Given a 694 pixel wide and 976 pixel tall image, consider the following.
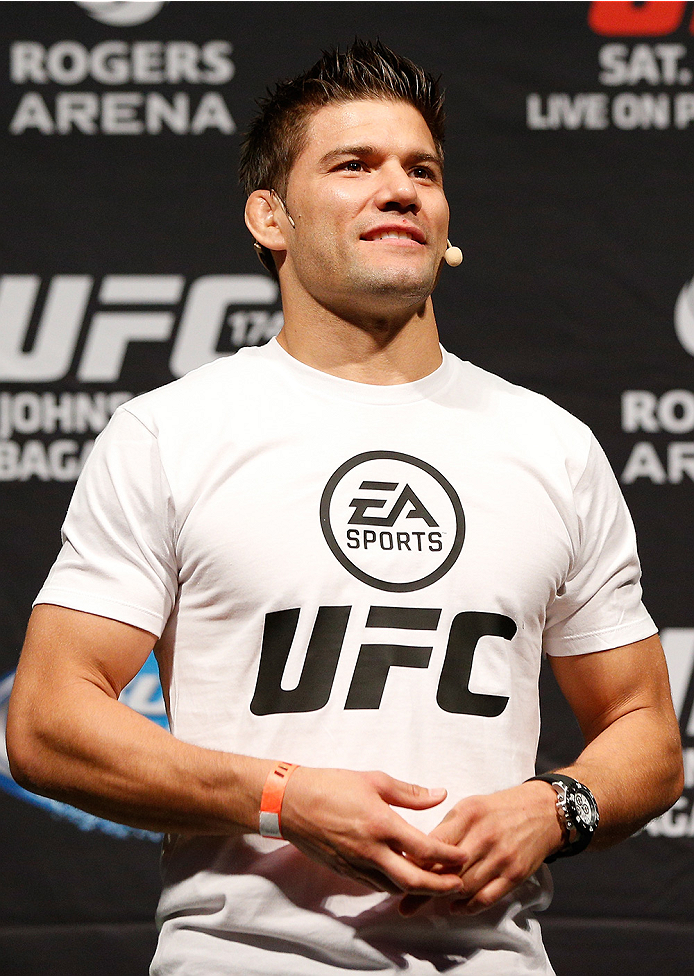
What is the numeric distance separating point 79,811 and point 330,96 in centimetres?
138

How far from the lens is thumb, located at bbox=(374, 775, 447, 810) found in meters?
0.98

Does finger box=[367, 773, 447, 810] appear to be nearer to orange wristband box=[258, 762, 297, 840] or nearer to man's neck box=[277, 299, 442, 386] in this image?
orange wristband box=[258, 762, 297, 840]

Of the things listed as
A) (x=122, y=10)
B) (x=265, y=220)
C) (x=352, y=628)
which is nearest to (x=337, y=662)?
(x=352, y=628)

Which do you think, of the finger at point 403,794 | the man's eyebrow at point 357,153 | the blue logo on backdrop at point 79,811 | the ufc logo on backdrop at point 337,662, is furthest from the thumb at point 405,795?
the blue logo on backdrop at point 79,811

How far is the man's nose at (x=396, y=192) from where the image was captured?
1.24 m

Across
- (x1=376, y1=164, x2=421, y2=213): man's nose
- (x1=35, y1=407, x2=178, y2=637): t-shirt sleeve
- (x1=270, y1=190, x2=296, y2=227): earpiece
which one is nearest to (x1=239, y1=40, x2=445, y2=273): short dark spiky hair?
(x1=270, y1=190, x2=296, y2=227): earpiece

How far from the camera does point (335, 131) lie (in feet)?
4.28

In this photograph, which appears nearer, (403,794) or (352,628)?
(403,794)

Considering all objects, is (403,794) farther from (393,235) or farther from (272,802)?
(393,235)

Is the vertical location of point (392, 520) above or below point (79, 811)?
above

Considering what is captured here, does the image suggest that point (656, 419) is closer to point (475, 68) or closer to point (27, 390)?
point (475, 68)

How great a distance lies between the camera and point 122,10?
209 centimetres

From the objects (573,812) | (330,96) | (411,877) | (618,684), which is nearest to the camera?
(411,877)

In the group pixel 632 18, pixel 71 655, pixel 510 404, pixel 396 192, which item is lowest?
pixel 71 655
